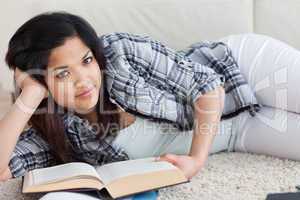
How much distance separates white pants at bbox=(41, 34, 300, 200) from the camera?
129 cm

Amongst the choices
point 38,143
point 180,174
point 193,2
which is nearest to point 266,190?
point 180,174

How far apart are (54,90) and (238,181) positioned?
0.47 metres

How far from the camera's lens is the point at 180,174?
109 cm

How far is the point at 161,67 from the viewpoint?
1.26 metres

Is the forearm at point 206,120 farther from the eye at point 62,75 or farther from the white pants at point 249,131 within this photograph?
the eye at point 62,75

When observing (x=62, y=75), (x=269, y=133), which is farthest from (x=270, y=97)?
(x=62, y=75)

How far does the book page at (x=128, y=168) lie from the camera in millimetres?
1098

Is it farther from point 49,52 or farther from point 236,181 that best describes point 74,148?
point 236,181

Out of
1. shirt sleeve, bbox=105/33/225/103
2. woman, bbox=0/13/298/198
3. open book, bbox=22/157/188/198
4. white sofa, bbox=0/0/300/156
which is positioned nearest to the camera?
open book, bbox=22/157/188/198

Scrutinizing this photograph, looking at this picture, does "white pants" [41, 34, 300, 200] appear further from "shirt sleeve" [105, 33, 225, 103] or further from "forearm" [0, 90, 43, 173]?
"forearm" [0, 90, 43, 173]

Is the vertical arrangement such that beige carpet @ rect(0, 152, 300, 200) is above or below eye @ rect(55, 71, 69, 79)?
below

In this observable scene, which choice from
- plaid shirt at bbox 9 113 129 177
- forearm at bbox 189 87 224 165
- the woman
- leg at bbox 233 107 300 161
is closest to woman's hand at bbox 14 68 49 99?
the woman

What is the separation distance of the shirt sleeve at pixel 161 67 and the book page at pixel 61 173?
277mm

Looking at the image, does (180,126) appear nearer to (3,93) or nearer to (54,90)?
(54,90)
